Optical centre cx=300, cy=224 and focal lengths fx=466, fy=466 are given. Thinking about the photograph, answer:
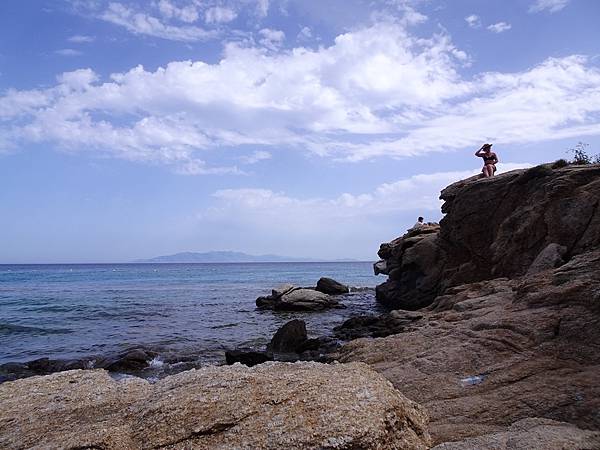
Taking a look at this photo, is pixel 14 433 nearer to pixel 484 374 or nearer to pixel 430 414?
pixel 430 414

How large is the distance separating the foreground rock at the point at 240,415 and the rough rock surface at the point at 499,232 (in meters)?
12.0

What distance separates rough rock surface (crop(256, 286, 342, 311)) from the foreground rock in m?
28.1

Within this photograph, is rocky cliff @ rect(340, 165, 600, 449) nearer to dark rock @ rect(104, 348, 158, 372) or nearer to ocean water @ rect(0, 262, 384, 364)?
dark rock @ rect(104, 348, 158, 372)

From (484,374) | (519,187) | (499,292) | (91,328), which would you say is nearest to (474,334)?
(484,374)

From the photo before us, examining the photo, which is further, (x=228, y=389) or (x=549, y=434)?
(x=228, y=389)

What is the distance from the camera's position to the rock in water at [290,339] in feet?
59.9

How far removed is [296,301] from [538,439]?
30712 mm

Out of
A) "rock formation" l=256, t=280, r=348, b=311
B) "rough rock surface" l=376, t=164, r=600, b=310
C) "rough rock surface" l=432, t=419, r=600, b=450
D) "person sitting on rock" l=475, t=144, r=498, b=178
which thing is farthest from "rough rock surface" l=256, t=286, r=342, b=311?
"rough rock surface" l=432, t=419, r=600, b=450

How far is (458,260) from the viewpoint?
1083 inches

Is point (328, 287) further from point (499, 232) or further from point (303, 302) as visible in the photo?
point (499, 232)

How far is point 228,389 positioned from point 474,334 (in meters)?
5.91

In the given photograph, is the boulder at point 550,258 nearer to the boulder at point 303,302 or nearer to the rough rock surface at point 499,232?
the rough rock surface at point 499,232

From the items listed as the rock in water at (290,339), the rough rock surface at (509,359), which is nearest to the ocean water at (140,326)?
the rock in water at (290,339)

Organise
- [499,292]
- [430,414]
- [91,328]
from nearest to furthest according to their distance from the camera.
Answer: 1. [430,414]
2. [499,292]
3. [91,328]
